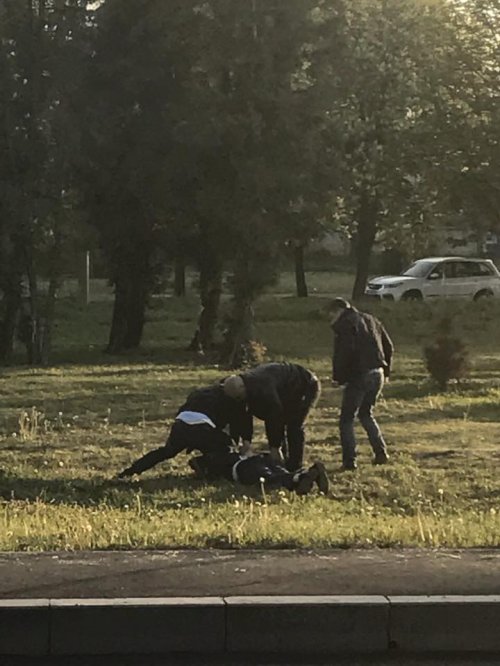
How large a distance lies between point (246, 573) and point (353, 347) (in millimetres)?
5946

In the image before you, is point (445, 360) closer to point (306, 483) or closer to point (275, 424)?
point (275, 424)

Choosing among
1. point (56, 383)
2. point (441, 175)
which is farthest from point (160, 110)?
point (441, 175)

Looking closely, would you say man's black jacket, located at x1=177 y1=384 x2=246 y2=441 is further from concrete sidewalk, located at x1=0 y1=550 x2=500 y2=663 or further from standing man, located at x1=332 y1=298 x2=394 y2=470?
concrete sidewalk, located at x1=0 y1=550 x2=500 y2=663

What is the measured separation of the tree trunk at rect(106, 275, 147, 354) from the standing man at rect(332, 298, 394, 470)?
17.7m

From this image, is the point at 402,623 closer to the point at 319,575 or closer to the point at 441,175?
the point at 319,575

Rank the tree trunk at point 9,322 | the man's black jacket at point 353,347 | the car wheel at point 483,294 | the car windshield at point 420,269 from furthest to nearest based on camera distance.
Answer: the car windshield at point 420,269
the car wheel at point 483,294
the tree trunk at point 9,322
the man's black jacket at point 353,347

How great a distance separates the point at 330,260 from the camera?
228 ft

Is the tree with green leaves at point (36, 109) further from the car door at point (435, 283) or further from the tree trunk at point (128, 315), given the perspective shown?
the car door at point (435, 283)

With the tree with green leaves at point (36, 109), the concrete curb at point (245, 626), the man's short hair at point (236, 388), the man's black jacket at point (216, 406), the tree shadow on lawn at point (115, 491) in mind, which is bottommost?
the tree shadow on lawn at point (115, 491)

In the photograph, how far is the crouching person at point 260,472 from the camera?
37.3 feet

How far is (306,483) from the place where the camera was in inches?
444

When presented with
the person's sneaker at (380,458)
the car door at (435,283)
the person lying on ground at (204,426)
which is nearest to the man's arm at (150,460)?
the person lying on ground at (204,426)

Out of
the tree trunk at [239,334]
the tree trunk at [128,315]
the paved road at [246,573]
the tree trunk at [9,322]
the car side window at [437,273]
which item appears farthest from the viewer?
the car side window at [437,273]

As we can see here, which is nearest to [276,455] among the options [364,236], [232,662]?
[232,662]
